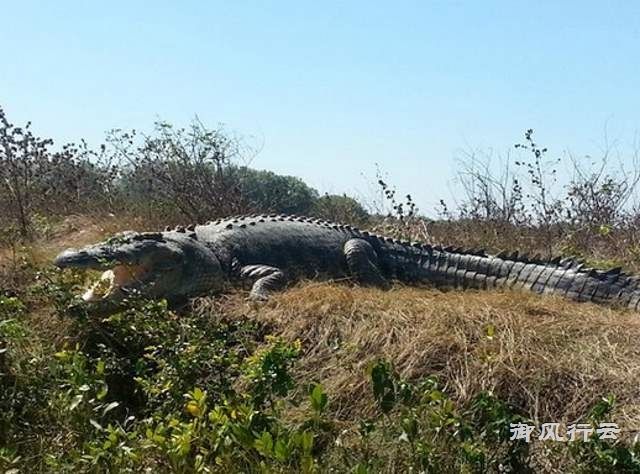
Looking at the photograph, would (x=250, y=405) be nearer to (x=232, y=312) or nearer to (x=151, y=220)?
(x=232, y=312)

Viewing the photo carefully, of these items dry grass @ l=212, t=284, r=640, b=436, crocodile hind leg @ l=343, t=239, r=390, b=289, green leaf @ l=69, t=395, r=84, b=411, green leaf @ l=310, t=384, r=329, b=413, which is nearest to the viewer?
green leaf @ l=310, t=384, r=329, b=413

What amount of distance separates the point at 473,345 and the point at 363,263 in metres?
2.48

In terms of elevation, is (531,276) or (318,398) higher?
(531,276)

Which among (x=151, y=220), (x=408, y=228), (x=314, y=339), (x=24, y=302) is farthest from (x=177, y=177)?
(x=314, y=339)

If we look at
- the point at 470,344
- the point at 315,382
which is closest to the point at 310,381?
the point at 315,382

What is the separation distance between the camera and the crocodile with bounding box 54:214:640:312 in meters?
5.29

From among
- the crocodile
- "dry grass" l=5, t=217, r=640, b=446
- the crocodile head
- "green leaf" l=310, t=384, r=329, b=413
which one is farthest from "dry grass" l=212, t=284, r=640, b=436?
"green leaf" l=310, t=384, r=329, b=413

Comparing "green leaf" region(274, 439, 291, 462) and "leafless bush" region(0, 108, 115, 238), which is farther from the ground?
"leafless bush" region(0, 108, 115, 238)

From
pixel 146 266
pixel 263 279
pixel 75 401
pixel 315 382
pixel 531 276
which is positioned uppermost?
pixel 146 266

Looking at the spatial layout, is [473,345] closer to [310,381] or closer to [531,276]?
[310,381]

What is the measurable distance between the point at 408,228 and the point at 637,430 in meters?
6.30

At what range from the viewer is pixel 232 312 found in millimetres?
5059

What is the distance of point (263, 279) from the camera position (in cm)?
567

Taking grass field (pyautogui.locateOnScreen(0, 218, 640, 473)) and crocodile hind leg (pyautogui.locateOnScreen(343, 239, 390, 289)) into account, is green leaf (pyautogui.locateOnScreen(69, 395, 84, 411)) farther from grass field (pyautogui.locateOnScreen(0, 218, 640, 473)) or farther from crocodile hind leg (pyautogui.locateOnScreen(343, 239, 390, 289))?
crocodile hind leg (pyautogui.locateOnScreen(343, 239, 390, 289))
